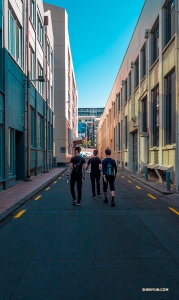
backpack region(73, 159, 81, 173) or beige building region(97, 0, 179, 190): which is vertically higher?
beige building region(97, 0, 179, 190)

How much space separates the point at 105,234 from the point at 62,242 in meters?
0.97

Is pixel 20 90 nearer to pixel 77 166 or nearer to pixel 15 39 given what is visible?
pixel 15 39

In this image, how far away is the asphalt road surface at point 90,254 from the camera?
3701mm

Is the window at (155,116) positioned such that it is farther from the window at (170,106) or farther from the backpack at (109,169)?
the backpack at (109,169)

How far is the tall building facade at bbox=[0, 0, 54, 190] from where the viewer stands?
1297 centimetres

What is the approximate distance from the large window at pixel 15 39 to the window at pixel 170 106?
25.6 feet

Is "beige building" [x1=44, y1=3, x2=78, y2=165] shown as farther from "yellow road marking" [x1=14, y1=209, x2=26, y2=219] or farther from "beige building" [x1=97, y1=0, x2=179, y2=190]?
"yellow road marking" [x1=14, y1=209, x2=26, y2=219]

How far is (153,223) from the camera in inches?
286

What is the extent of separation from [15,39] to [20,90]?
258 centimetres

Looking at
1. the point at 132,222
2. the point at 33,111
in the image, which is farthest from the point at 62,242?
the point at 33,111

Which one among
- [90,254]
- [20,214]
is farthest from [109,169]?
[90,254]

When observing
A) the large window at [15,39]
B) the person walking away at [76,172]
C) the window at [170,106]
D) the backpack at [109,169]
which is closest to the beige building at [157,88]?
the window at [170,106]

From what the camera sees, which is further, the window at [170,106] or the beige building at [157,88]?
the window at [170,106]

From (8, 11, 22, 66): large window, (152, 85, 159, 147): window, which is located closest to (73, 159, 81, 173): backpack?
(8, 11, 22, 66): large window
